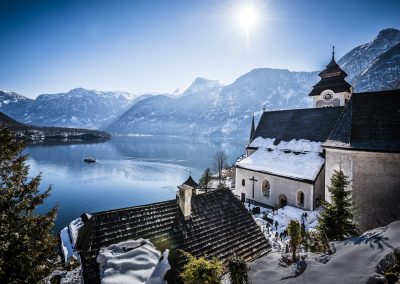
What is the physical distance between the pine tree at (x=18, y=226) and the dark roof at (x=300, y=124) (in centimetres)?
2801

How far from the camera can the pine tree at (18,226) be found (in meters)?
9.20

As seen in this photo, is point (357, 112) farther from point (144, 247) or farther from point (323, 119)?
point (144, 247)

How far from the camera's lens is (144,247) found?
10023mm

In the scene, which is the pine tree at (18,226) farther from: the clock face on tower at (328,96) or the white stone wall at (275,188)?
the clock face on tower at (328,96)

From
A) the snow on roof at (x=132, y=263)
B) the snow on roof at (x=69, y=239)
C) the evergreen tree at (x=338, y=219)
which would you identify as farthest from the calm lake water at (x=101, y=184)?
the evergreen tree at (x=338, y=219)

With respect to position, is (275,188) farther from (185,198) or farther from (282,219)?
(185,198)

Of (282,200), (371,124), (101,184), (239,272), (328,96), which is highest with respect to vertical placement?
(328,96)

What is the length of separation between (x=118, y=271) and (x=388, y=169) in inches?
696

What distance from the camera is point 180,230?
1214 cm

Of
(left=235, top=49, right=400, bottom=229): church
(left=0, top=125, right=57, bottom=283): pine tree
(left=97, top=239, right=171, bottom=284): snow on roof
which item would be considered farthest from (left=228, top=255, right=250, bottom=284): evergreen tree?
(left=235, top=49, right=400, bottom=229): church

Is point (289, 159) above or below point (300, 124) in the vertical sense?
below

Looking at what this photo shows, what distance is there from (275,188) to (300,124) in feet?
31.9

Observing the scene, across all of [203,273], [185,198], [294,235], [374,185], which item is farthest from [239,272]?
[374,185]

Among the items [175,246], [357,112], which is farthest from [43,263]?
[357,112]
